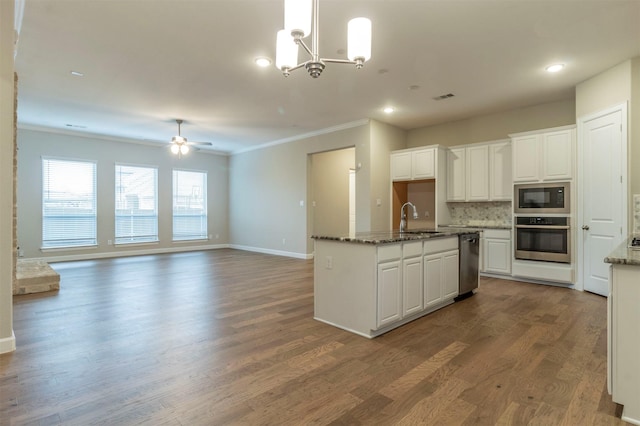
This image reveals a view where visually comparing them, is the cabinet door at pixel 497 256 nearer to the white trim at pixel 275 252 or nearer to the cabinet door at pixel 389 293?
the cabinet door at pixel 389 293

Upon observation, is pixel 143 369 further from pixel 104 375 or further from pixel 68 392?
pixel 68 392

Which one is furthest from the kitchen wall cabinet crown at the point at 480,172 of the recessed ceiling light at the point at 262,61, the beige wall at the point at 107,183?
the beige wall at the point at 107,183

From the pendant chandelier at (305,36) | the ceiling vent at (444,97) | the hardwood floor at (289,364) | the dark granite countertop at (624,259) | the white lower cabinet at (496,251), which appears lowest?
the hardwood floor at (289,364)

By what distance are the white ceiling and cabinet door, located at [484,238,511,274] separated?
2.32 m

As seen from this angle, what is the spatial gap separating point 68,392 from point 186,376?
69 cm

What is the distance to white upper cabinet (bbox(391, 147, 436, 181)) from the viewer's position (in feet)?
20.6

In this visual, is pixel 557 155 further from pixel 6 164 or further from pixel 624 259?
pixel 6 164

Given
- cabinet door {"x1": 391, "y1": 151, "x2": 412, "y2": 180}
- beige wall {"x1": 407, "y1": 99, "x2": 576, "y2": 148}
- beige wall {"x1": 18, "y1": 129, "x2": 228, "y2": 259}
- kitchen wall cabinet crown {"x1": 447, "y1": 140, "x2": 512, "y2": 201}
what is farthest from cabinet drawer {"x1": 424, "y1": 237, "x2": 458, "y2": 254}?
beige wall {"x1": 18, "y1": 129, "x2": 228, "y2": 259}

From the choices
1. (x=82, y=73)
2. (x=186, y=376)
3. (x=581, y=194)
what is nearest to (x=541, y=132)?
(x=581, y=194)

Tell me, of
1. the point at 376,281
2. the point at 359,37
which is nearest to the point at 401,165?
the point at 376,281

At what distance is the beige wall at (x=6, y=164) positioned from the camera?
8.70 feet

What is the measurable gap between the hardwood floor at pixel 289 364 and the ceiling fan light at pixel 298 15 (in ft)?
7.20

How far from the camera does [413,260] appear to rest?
3.44 metres

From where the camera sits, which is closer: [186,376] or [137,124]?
[186,376]
